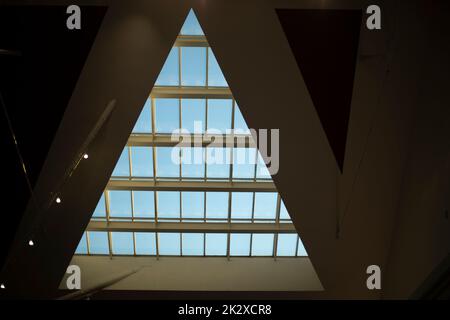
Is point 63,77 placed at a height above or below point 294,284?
above

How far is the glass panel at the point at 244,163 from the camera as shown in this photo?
2414 centimetres

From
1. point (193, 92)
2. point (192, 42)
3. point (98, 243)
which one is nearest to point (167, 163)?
point (193, 92)

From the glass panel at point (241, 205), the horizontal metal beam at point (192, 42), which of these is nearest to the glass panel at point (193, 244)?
the glass panel at point (241, 205)

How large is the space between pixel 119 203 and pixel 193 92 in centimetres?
795

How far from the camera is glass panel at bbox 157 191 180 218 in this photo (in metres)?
26.8

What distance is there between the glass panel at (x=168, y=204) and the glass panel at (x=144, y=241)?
1919 mm

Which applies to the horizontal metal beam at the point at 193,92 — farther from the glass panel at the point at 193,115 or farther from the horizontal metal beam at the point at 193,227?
the horizontal metal beam at the point at 193,227

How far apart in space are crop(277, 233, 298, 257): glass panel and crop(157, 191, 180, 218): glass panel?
5.42 m

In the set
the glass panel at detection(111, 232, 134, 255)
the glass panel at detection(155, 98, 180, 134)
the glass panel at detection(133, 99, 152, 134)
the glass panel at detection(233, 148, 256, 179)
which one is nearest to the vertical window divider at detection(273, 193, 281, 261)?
the glass panel at detection(233, 148, 256, 179)

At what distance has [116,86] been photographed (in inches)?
679

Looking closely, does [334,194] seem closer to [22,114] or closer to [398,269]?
[398,269]

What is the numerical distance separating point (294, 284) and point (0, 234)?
12530 millimetres
